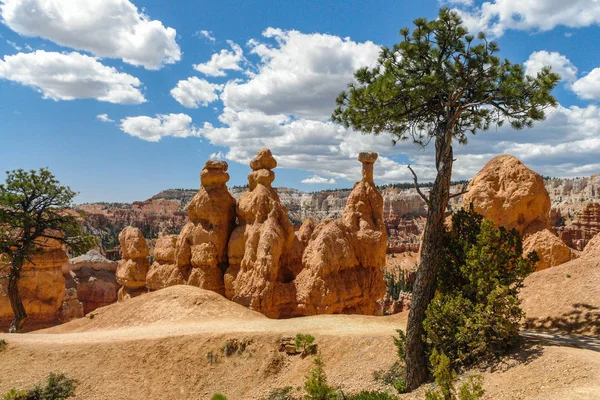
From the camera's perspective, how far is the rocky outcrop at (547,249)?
62.0ft

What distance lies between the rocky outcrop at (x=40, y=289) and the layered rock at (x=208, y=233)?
12.1 m

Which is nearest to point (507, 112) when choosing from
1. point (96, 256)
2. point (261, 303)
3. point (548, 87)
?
point (548, 87)

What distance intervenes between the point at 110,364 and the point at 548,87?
18425mm

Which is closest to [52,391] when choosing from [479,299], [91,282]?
[479,299]

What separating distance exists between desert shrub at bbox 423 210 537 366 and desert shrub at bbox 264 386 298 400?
17.0 ft

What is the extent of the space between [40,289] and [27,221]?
1044 cm

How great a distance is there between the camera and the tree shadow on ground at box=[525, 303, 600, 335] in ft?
42.7

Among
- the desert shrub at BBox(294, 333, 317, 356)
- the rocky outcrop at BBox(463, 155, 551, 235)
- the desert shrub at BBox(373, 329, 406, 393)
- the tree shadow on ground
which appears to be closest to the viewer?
the desert shrub at BBox(373, 329, 406, 393)

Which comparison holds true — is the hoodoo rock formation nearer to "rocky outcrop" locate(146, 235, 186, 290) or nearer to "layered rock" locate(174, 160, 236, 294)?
"layered rock" locate(174, 160, 236, 294)

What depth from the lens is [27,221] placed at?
76.5 feet

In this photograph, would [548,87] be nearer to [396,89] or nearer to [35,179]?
[396,89]

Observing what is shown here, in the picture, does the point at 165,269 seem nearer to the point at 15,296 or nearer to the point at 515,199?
the point at 15,296

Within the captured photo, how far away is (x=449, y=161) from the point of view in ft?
39.7

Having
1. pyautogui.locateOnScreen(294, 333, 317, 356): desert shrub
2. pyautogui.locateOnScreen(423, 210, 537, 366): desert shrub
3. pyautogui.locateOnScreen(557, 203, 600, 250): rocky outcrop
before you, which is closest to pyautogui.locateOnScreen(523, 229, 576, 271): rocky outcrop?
pyautogui.locateOnScreen(423, 210, 537, 366): desert shrub
